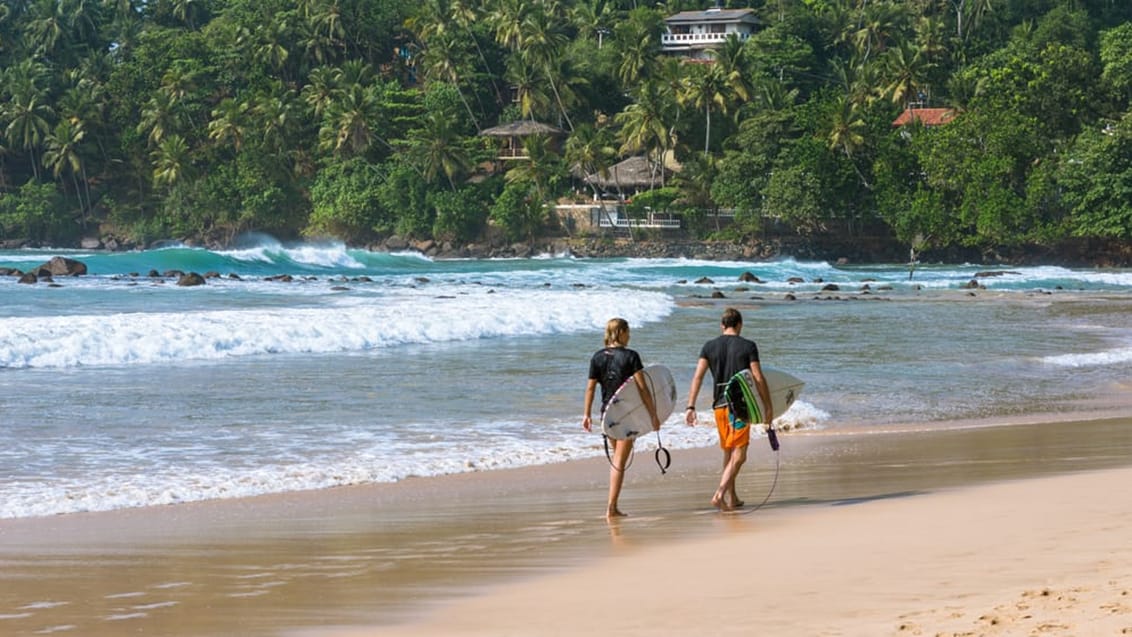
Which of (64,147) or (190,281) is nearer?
(190,281)

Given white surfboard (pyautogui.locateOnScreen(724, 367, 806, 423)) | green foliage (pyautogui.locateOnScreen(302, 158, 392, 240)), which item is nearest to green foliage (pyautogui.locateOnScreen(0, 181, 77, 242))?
green foliage (pyautogui.locateOnScreen(302, 158, 392, 240))

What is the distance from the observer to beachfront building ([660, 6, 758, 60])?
86.6m

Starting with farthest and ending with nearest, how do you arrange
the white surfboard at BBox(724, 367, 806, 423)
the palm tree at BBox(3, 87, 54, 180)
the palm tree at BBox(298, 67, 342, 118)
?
1. the palm tree at BBox(3, 87, 54, 180)
2. the palm tree at BBox(298, 67, 342, 118)
3. the white surfboard at BBox(724, 367, 806, 423)

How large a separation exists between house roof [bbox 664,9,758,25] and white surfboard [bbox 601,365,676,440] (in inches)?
3151

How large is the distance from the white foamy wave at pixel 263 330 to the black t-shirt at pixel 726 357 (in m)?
11.9

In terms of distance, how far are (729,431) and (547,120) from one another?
2871 inches

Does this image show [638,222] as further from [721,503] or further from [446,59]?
[721,503]

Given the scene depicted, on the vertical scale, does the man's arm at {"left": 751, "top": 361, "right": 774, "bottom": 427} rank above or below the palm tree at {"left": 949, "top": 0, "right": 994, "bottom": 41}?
below

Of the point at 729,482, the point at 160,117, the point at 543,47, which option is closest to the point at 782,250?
the point at 543,47

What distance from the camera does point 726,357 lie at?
9172 mm

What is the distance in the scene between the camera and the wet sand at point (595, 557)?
5844 mm

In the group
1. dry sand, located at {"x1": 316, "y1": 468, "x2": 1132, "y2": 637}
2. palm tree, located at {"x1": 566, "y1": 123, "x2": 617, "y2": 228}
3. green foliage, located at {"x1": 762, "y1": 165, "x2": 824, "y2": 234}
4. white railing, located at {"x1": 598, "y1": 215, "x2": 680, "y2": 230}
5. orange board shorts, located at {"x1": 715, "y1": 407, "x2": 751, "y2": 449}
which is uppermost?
palm tree, located at {"x1": 566, "y1": 123, "x2": 617, "y2": 228}

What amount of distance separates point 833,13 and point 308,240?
33.3 m

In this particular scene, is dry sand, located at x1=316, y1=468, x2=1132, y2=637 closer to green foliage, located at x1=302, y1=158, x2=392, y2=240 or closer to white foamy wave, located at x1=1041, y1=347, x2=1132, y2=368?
white foamy wave, located at x1=1041, y1=347, x2=1132, y2=368
